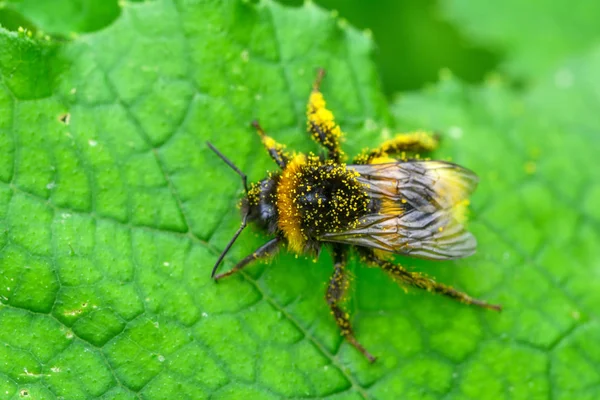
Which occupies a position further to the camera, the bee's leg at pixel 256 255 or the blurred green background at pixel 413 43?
the blurred green background at pixel 413 43

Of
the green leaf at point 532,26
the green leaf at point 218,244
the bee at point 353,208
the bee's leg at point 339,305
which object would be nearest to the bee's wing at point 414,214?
the bee at point 353,208

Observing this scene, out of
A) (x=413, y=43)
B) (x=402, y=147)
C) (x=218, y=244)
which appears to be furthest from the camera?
(x=413, y=43)

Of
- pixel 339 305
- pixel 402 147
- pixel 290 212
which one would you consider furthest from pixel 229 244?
pixel 402 147

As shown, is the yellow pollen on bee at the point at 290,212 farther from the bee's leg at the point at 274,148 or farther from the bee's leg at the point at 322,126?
the bee's leg at the point at 322,126

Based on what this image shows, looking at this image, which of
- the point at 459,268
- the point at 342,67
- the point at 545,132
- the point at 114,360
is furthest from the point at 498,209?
the point at 114,360

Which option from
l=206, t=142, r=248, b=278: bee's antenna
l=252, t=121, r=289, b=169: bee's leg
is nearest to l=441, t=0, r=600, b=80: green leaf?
l=252, t=121, r=289, b=169: bee's leg

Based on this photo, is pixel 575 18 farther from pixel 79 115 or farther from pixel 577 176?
pixel 79 115

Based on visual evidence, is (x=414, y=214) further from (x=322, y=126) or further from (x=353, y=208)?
(x=322, y=126)

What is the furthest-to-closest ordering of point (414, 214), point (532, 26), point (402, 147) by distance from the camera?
point (532, 26) → point (402, 147) → point (414, 214)

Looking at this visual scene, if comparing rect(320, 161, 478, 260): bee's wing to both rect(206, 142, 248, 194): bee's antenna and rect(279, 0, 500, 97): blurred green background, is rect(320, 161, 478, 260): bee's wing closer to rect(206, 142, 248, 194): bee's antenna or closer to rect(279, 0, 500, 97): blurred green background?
rect(206, 142, 248, 194): bee's antenna
